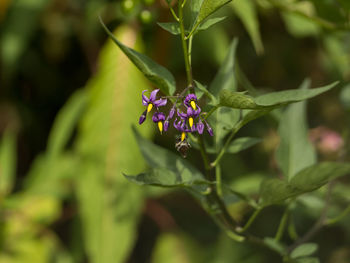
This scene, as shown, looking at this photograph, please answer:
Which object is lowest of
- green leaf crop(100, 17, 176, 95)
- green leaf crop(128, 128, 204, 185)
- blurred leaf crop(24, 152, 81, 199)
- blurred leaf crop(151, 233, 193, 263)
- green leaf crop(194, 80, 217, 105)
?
blurred leaf crop(151, 233, 193, 263)

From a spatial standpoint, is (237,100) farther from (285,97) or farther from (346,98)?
(346,98)

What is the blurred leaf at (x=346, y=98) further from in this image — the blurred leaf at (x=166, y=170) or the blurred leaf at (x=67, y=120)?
the blurred leaf at (x=67, y=120)

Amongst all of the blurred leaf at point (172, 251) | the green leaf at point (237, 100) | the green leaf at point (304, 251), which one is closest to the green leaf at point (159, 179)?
the green leaf at point (237, 100)

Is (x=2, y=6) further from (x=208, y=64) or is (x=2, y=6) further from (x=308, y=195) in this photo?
(x=308, y=195)

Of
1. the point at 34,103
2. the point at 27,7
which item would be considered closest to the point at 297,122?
the point at 27,7

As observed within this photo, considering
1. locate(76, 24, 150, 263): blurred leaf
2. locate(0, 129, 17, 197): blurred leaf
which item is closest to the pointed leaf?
locate(76, 24, 150, 263): blurred leaf

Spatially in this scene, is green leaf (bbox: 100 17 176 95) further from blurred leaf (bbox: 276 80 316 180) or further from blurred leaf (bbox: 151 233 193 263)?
blurred leaf (bbox: 151 233 193 263)
